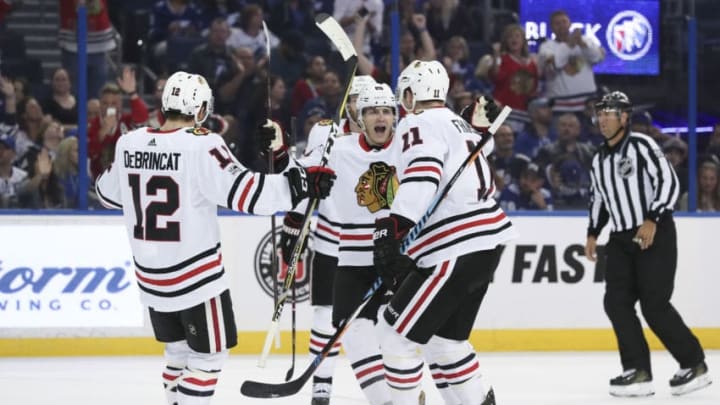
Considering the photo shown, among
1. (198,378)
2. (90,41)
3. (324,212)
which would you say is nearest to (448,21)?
(90,41)

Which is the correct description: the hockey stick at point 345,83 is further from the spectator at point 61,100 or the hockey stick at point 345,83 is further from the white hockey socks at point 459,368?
the spectator at point 61,100

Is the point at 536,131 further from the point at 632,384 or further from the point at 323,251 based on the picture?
the point at 323,251

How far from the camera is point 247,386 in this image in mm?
4289

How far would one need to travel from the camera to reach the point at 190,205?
4055mm

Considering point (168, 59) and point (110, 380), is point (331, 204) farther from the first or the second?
point (168, 59)

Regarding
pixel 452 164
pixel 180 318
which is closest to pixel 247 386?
pixel 180 318

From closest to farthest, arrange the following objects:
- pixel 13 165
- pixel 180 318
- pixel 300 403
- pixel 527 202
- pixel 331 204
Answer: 1. pixel 180 318
2. pixel 331 204
3. pixel 300 403
4. pixel 13 165
5. pixel 527 202

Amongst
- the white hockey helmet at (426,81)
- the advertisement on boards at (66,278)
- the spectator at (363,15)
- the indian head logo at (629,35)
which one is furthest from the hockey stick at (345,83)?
the indian head logo at (629,35)

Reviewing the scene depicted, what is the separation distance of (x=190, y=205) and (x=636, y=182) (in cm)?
275

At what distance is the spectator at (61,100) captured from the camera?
765 centimetres

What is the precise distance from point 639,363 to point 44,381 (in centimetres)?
286

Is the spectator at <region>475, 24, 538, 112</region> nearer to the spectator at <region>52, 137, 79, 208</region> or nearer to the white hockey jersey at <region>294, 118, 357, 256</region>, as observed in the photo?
the spectator at <region>52, 137, 79, 208</region>

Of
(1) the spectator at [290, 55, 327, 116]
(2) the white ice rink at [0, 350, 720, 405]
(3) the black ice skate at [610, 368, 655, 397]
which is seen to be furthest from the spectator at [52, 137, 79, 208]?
(3) the black ice skate at [610, 368, 655, 397]

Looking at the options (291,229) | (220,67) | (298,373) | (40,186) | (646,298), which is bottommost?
(298,373)
